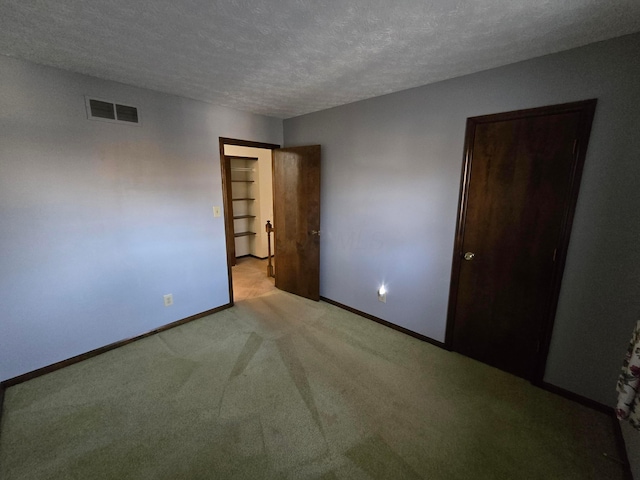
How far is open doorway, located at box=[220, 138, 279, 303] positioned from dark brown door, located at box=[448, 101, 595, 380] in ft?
9.92

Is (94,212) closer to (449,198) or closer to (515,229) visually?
(449,198)

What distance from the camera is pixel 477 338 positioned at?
2.27m

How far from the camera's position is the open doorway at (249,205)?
187 inches

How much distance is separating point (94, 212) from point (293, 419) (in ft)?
7.49

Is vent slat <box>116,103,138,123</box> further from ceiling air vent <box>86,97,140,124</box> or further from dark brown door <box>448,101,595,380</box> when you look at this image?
dark brown door <box>448,101,595,380</box>

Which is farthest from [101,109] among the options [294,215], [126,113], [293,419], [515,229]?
[515,229]

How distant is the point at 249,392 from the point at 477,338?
6.37 ft

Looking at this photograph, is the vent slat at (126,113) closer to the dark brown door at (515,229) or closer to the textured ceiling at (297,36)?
the textured ceiling at (297,36)

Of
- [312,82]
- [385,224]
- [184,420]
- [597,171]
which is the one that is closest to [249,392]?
[184,420]

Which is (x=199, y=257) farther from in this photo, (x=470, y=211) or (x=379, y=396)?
(x=470, y=211)

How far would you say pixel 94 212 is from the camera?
2.20 metres

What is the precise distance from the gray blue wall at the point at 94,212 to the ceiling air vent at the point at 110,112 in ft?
0.14

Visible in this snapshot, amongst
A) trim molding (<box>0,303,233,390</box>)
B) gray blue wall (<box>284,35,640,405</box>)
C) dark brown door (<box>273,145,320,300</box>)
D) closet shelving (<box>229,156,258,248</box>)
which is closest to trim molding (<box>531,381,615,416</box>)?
gray blue wall (<box>284,35,640,405</box>)

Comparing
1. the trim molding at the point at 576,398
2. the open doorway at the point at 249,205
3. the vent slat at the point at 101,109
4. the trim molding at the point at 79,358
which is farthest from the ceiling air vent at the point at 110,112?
the trim molding at the point at 576,398
